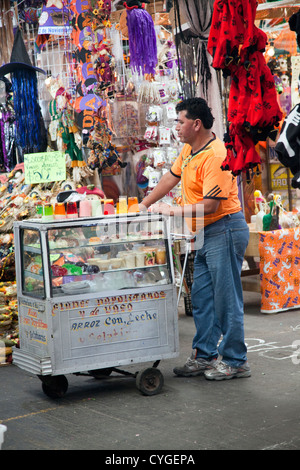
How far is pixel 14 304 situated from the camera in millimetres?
6090

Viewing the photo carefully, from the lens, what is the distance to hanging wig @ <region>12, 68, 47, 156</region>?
7070mm

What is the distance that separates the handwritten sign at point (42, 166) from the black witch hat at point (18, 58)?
35.4 inches

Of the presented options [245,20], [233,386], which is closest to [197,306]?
[233,386]

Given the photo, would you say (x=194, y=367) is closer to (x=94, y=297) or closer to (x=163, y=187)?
(x=94, y=297)

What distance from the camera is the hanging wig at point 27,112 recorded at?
707cm

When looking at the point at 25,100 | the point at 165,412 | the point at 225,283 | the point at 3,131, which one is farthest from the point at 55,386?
the point at 3,131

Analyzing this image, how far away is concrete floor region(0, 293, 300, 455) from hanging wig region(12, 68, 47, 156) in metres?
2.66

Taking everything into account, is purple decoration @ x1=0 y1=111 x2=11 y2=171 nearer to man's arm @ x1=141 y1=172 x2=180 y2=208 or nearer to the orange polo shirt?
man's arm @ x1=141 y1=172 x2=180 y2=208

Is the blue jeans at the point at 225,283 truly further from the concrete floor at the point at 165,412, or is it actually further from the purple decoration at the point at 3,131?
the purple decoration at the point at 3,131

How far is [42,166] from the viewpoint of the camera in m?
6.86

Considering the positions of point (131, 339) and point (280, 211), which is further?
point (280, 211)

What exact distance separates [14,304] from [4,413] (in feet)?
5.91
